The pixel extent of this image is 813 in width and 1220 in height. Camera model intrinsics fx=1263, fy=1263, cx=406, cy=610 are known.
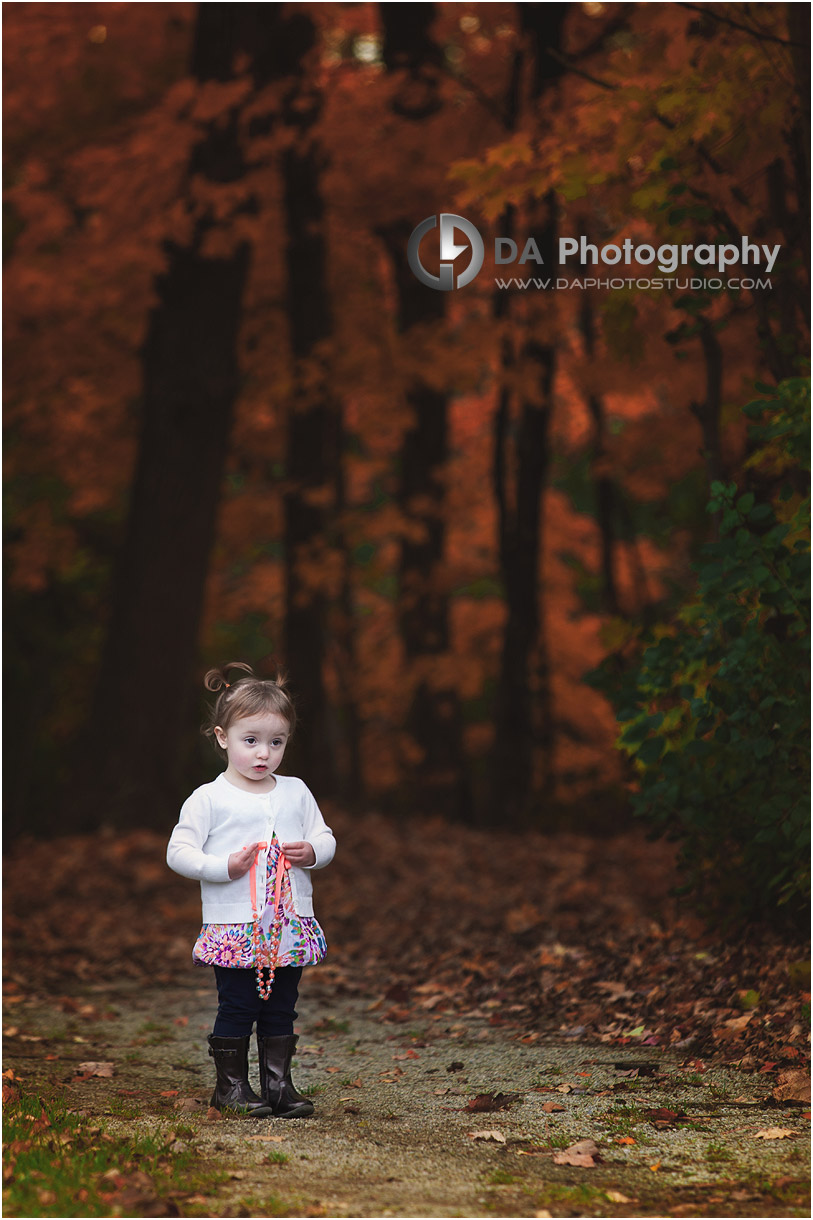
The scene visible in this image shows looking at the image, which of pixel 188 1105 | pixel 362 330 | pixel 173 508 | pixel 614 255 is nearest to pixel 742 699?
pixel 188 1105

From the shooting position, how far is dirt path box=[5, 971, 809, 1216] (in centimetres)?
347

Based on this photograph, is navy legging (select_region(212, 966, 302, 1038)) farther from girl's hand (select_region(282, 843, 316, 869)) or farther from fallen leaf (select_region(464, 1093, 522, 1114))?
fallen leaf (select_region(464, 1093, 522, 1114))

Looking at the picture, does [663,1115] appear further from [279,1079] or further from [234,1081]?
[234,1081]

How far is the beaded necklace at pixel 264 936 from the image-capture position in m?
4.21

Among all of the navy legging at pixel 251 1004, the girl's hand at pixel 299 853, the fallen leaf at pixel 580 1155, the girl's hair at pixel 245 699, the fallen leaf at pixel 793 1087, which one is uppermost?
the girl's hair at pixel 245 699

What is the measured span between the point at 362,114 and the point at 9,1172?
12393 millimetres

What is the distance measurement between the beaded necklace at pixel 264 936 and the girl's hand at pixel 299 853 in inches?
1.5

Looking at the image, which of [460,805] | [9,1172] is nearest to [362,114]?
[460,805]

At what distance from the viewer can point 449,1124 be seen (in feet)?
13.9

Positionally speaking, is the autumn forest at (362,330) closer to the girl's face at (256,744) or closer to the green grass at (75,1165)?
the girl's face at (256,744)

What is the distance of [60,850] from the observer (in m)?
10.7

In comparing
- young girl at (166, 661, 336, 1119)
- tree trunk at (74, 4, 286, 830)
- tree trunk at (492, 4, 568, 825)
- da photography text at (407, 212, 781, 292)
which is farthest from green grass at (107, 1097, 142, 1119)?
tree trunk at (492, 4, 568, 825)

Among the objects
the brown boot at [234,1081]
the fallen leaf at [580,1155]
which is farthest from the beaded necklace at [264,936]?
the fallen leaf at [580,1155]

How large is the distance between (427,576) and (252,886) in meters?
12.3
